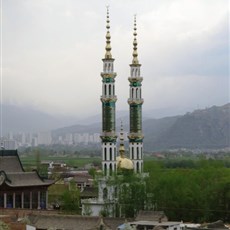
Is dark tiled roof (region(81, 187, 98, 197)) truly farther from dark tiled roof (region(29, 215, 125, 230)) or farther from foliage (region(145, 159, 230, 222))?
dark tiled roof (region(29, 215, 125, 230))

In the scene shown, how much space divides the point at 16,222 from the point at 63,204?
50.0 ft

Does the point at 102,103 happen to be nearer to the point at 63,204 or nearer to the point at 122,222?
the point at 63,204

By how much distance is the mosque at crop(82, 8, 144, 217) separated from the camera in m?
41.8

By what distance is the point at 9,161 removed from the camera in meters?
45.3

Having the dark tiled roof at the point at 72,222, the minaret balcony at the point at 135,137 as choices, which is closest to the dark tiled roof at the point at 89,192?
the minaret balcony at the point at 135,137

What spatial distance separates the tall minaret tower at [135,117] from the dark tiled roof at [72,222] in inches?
517

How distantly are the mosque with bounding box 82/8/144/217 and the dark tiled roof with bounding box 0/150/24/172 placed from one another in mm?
5164

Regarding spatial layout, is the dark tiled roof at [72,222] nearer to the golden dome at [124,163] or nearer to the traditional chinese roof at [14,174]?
the traditional chinese roof at [14,174]

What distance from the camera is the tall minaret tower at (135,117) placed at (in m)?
46.3

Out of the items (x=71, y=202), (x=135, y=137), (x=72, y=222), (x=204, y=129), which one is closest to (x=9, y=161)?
(x=71, y=202)

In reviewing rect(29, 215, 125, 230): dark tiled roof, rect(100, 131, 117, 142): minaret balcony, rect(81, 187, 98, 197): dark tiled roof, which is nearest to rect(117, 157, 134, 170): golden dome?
rect(100, 131, 117, 142): minaret balcony

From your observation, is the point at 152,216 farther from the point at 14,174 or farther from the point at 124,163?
the point at 14,174

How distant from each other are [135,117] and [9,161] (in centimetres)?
835

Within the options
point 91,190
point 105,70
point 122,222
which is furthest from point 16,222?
point 91,190
